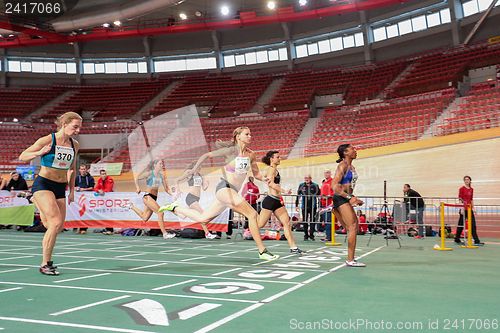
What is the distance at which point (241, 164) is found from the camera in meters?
6.98

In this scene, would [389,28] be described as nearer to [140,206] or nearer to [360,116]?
[360,116]

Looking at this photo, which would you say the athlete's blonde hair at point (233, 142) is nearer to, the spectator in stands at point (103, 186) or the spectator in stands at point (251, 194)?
the spectator in stands at point (251, 194)

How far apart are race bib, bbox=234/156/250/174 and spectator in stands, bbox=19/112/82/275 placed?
239 centimetres

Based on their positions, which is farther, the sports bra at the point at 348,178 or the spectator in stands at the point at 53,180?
the sports bra at the point at 348,178

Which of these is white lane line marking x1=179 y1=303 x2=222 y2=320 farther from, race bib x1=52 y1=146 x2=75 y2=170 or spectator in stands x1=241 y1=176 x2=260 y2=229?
spectator in stands x1=241 y1=176 x2=260 y2=229

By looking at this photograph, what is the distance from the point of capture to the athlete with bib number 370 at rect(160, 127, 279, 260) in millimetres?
6863

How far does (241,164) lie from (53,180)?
2.71 m

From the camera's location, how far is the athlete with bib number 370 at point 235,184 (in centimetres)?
686

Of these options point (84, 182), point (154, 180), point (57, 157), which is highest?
point (84, 182)

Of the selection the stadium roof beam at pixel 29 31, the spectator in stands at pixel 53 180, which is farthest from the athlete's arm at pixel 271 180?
the stadium roof beam at pixel 29 31

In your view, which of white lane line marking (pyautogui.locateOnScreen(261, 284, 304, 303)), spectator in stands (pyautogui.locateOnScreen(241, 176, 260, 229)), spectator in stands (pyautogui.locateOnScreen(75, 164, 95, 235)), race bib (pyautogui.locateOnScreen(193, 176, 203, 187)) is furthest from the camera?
spectator in stands (pyautogui.locateOnScreen(75, 164, 95, 235))

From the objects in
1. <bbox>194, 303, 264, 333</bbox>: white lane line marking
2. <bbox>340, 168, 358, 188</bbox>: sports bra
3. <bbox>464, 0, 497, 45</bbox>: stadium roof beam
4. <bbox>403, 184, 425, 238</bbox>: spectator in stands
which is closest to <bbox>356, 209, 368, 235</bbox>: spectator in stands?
<bbox>403, 184, 425, 238</bbox>: spectator in stands

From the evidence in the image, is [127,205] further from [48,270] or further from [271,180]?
[48,270]

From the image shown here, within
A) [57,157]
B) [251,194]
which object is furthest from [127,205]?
[57,157]
